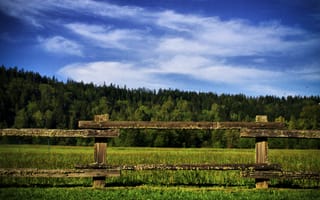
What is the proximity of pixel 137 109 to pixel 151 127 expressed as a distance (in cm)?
12052

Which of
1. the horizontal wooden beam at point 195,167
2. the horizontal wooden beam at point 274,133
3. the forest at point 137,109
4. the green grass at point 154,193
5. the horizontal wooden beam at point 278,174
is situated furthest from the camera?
the forest at point 137,109

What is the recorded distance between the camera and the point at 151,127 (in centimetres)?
1023

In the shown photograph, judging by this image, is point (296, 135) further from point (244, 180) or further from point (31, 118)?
point (31, 118)

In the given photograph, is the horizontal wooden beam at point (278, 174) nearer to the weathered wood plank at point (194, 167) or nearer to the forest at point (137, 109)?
the weathered wood plank at point (194, 167)

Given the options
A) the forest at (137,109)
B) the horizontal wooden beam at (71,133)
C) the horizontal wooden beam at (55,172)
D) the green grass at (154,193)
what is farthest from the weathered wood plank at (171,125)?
the forest at (137,109)

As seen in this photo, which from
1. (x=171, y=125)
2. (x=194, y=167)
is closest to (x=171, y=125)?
(x=171, y=125)

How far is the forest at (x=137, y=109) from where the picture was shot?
9138cm

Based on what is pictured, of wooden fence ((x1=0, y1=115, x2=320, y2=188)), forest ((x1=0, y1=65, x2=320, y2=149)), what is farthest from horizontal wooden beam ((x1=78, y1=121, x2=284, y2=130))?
forest ((x1=0, y1=65, x2=320, y2=149))

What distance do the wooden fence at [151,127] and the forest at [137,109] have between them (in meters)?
65.5

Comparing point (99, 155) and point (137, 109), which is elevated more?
point (137, 109)

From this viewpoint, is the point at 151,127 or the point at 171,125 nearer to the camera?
the point at 151,127

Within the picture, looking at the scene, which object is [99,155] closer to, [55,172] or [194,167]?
[55,172]

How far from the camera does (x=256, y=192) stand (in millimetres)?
9438

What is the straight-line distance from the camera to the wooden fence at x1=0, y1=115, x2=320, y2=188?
10016 millimetres
